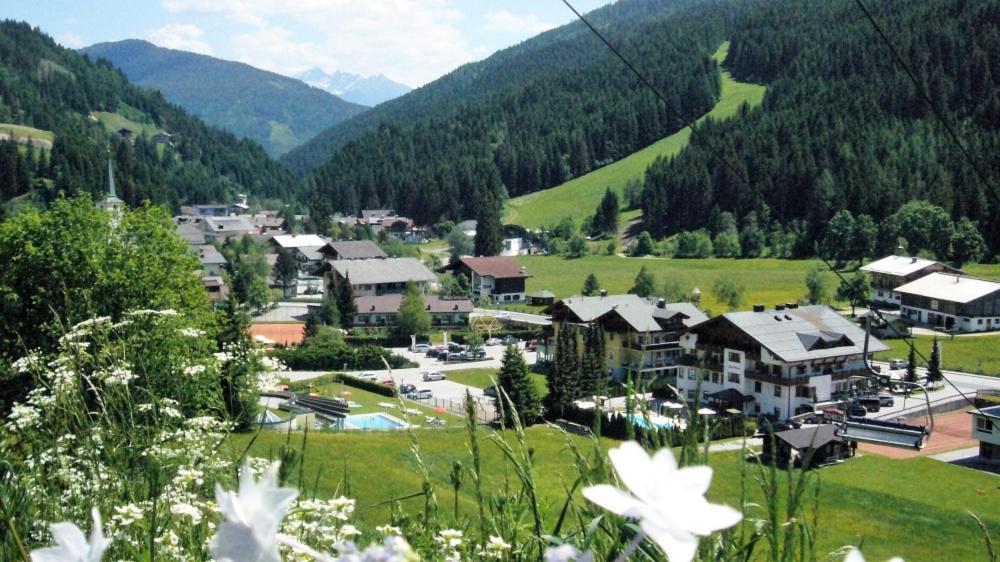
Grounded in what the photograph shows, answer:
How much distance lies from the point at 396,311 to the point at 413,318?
3.38 metres

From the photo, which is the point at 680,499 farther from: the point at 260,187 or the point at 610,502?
the point at 260,187

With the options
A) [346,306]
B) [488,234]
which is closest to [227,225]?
[488,234]

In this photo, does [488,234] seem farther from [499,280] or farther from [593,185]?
[593,185]

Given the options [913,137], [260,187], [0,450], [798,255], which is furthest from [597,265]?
[260,187]

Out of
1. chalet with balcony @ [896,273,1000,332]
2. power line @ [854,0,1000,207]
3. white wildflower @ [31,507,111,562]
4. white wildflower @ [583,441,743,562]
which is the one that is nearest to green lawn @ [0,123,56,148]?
chalet with balcony @ [896,273,1000,332]

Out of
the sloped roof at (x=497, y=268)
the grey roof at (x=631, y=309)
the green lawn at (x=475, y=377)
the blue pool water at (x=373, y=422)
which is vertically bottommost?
the green lawn at (x=475, y=377)

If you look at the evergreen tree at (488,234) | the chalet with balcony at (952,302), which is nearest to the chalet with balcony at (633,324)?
the chalet with balcony at (952,302)

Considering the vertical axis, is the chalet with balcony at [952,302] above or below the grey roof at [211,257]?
below

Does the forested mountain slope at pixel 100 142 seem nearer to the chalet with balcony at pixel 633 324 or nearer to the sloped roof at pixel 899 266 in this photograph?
the chalet with balcony at pixel 633 324

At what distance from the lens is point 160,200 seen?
85625 millimetres

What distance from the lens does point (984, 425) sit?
22.1 meters

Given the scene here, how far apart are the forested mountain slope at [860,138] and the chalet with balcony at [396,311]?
2247 cm

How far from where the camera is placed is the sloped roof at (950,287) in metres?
39.4

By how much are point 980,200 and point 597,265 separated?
2625 centimetres
